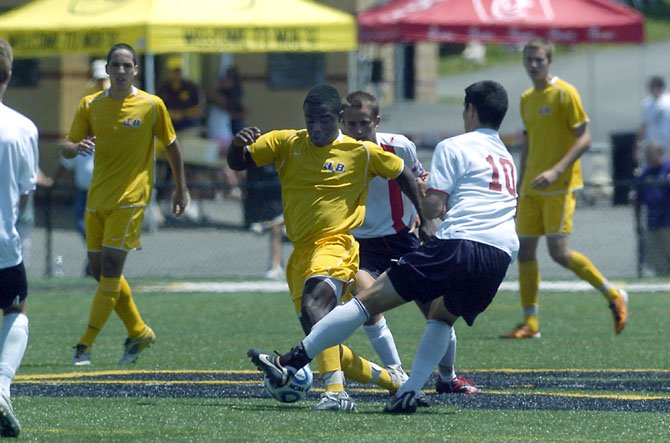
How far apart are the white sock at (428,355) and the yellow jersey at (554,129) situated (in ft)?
14.1

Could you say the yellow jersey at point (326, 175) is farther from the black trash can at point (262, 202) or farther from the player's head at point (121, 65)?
the black trash can at point (262, 202)

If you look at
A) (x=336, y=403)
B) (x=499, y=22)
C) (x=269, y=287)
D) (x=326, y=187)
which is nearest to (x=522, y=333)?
(x=326, y=187)

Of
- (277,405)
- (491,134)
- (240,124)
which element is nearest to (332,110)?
(491,134)

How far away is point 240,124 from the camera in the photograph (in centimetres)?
2577

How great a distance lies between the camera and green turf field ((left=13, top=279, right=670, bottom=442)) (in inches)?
318

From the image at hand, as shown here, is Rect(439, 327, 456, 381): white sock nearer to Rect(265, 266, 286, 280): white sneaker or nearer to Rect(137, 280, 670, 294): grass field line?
Rect(137, 280, 670, 294): grass field line

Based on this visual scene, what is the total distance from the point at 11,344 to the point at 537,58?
5.95 m

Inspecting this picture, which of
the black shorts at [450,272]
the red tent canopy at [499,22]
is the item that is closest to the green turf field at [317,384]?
the black shorts at [450,272]

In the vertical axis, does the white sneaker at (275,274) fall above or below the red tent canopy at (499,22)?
below

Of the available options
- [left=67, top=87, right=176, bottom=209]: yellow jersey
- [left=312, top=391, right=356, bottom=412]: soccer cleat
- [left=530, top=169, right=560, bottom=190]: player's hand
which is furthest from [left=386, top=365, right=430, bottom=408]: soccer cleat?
[left=530, top=169, right=560, bottom=190]: player's hand

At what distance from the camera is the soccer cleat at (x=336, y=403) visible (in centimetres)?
875

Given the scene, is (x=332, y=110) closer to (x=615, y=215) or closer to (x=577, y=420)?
(x=577, y=420)

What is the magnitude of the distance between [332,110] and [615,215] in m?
12.3

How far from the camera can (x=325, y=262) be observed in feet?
29.2
